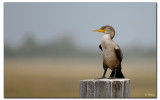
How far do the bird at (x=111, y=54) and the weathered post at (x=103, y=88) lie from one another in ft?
2.20

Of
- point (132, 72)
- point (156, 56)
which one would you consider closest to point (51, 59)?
point (132, 72)

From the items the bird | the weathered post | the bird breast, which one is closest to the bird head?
the bird

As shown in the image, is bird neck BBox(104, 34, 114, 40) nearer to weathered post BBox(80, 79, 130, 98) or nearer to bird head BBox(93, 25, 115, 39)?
bird head BBox(93, 25, 115, 39)

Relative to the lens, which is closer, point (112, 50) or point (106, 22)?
point (112, 50)

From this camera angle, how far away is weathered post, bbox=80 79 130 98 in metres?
3.88

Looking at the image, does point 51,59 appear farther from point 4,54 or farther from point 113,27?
point 113,27

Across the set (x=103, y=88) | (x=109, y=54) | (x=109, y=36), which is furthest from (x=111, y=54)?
(x=103, y=88)

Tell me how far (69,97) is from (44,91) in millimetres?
407

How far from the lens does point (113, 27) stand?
505 cm

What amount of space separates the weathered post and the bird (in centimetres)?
67

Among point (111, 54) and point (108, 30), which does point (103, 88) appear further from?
point (108, 30)

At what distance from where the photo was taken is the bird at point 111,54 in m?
4.63

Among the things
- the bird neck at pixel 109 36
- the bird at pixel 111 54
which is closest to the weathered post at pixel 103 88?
the bird at pixel 111 54

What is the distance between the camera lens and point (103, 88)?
12.8ft
